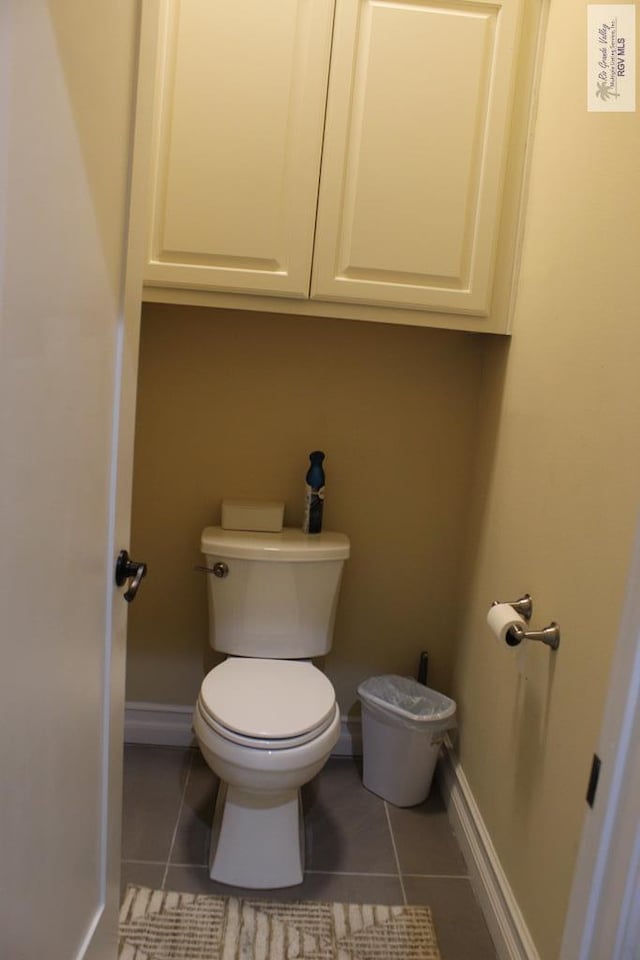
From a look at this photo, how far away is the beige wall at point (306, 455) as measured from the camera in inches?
82.8

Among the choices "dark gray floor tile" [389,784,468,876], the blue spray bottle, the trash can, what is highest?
Result: the blue spray bottle

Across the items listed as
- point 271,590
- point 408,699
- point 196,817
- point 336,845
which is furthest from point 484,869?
point 271,590

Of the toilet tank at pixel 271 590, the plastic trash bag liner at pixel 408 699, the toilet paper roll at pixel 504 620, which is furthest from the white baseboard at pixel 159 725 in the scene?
the toilet paper roll at pixel 504 620

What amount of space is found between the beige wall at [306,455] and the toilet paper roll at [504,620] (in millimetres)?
703

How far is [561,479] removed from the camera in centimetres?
142

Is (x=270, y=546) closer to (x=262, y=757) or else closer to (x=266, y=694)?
(x=266, y=694)

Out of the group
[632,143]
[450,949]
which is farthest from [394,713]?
[632,143]

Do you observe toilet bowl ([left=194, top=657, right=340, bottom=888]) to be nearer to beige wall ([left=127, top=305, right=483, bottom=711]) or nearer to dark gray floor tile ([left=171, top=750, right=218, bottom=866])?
dark gray floor tile ([left=171, top=750, right=218, bottom=866])

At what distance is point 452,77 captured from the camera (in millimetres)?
1708

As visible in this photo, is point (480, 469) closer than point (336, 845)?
No

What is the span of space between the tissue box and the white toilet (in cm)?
3

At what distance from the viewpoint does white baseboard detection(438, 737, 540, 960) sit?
1459 millimetres

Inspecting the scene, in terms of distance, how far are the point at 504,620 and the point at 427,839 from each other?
2.75ft

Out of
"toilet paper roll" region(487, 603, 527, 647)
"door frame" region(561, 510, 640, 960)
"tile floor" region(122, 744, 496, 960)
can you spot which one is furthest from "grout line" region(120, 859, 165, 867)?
"door frame" region(561, 510, 640, 960)
